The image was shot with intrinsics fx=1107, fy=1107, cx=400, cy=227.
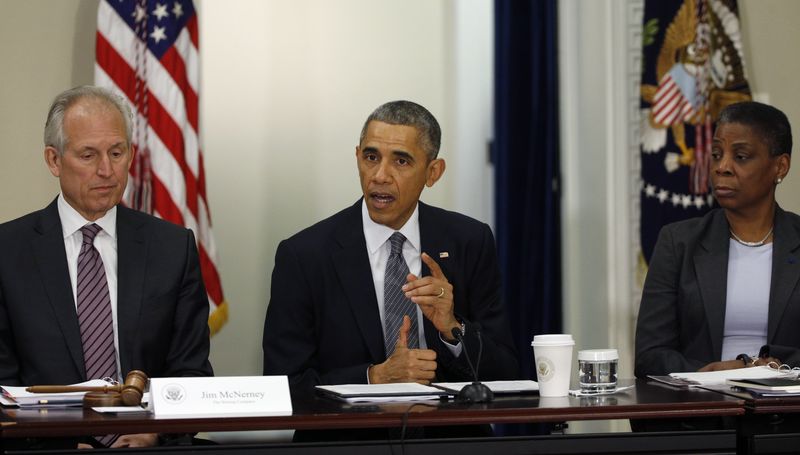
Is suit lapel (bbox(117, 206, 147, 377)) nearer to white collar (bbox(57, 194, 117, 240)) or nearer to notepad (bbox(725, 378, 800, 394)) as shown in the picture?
white collar (bbox(57, 194, 117, 240))

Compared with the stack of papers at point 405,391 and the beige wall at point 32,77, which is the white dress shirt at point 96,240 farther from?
the beige wall at point 32,77

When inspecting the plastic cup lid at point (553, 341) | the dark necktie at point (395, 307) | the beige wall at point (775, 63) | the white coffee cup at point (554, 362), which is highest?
the beige wall at point (775, 63)

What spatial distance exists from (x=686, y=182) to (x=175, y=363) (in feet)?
8.39

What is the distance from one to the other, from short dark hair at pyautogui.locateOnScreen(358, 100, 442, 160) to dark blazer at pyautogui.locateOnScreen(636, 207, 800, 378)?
829 millimetres

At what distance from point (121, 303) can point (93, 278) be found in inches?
4.1

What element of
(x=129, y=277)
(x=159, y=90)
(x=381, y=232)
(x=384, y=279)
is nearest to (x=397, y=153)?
(x=381, y=232)

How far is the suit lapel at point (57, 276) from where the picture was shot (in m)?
2.97

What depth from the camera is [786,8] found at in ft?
17.2

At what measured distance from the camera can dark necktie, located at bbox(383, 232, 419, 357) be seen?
130 inches

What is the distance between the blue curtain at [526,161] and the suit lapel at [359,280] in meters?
1.84

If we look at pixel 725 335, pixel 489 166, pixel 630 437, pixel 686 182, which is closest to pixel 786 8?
pixel 686 182

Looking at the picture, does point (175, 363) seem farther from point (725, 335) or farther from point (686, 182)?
point (686, 182)

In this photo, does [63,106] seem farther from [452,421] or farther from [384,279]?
[452,421]

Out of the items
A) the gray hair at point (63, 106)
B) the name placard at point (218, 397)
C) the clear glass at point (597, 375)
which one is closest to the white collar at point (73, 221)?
the gray hair at point (63, 106)
